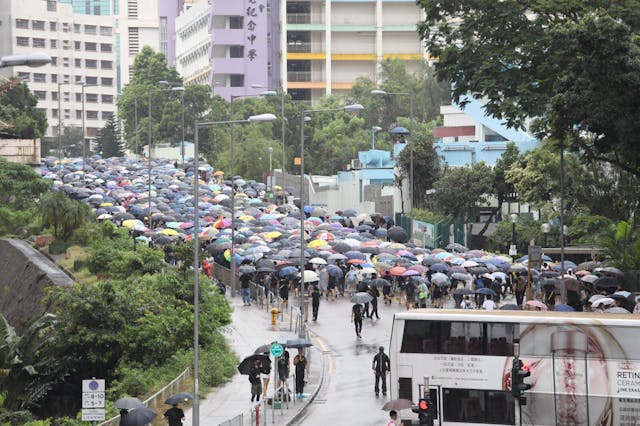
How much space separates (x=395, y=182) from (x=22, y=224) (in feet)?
91.6

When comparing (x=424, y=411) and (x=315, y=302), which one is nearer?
(x=424, y=411)

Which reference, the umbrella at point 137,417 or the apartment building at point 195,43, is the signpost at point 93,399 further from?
the apartment building at point 195,43

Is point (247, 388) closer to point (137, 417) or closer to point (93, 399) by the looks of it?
point (137, 417)

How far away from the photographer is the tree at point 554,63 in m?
38.4

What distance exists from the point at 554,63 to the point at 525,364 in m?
14.6

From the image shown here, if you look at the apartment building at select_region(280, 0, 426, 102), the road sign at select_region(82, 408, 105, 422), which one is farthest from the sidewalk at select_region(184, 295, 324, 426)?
the apartment building at select_region(280, 0, 426, 102)

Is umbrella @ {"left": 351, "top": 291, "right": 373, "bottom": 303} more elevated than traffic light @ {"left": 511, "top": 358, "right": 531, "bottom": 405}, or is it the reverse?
traffic light @ {"left": 511, "top": 358, "right": 531, "bottom": 405}

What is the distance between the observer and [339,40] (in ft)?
516

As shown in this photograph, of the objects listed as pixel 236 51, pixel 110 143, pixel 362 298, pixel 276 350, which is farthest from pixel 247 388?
pixel 236 51

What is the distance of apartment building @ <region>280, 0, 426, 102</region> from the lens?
15612 cm

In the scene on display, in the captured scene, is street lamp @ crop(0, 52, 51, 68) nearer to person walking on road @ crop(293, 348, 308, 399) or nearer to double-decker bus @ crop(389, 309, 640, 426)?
double-decker bus @ crop(389, 309, 640, 426)

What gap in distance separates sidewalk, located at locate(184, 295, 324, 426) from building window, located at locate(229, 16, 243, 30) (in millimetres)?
111236

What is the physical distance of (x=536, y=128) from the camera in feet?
147

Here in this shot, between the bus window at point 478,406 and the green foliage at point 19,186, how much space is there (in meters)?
50.7
